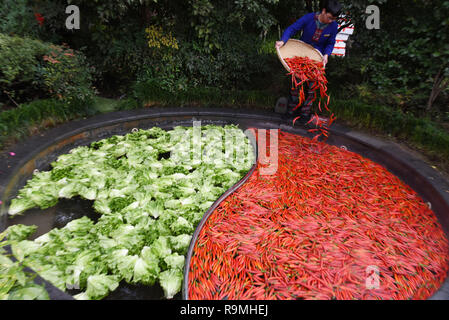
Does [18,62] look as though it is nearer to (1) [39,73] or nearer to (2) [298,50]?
(1) [39,73]

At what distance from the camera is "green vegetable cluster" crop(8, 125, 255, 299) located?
6.48ft

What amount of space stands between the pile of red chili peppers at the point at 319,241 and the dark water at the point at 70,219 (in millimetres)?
348

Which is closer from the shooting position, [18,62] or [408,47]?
[18,62]

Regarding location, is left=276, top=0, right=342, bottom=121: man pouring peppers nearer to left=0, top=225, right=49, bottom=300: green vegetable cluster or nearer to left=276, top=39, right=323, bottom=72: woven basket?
left=276, top=39, right=323, bottom=72: woven basket

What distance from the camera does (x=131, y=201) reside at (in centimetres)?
262

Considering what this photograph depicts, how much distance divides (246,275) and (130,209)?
127 cm

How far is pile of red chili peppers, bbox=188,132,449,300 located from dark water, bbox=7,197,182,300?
0.35m

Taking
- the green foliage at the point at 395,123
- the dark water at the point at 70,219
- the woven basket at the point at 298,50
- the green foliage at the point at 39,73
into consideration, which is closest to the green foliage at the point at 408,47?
the green foliage at the point at 395,123

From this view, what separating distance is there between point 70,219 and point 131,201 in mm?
583

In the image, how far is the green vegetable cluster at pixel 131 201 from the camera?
197 cm

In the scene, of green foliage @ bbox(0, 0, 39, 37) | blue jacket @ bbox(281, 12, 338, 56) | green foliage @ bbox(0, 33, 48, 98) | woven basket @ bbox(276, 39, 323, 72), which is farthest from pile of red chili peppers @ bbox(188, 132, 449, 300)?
green foliage @ bbox(0, 0, 39, 37)

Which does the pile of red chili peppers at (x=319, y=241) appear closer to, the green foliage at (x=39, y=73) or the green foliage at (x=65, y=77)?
the green foliage at (x=65, y=77)

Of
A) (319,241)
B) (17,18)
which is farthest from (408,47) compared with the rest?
(17,18)
